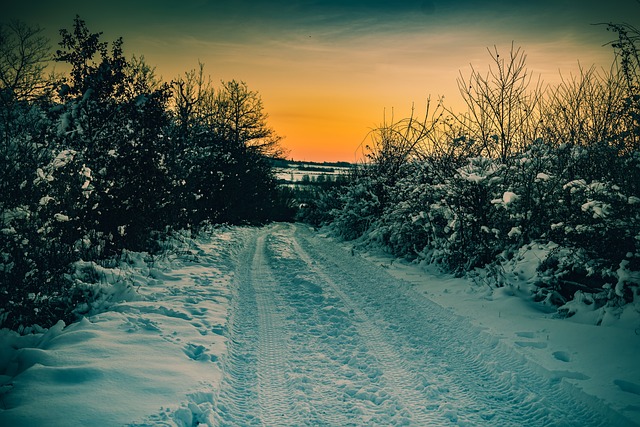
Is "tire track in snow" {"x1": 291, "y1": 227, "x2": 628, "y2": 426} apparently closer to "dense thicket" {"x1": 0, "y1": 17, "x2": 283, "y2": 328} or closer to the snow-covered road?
the snow-covered road

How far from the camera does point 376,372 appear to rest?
4508 mm

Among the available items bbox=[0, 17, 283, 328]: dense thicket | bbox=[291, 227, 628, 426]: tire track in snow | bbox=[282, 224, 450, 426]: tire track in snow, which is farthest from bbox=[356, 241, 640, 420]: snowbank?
bbox=[0, 17, 283, 328]: dense thicket

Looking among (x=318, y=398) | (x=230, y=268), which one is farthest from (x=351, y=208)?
(x=318, y=398)

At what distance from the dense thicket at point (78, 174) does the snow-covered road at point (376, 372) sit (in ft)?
10.6

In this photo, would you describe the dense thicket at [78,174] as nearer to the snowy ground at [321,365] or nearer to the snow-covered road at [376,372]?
the snowy ground at [321,365]

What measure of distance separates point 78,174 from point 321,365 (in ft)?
21.4

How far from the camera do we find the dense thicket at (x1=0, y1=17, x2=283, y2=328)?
5750 millimetres

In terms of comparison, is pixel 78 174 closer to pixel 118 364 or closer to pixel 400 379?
pixel 118 364

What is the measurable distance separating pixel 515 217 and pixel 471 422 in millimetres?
5442

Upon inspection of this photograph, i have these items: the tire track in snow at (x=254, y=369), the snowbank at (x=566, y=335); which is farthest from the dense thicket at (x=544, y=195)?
the tire track in snow at (x=254, y=369)

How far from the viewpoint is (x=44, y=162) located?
21.2ft

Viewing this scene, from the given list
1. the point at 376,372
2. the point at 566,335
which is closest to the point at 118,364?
the point at 376,372

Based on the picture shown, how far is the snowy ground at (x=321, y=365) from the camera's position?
3566 mm

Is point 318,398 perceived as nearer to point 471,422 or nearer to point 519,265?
point 471,422
